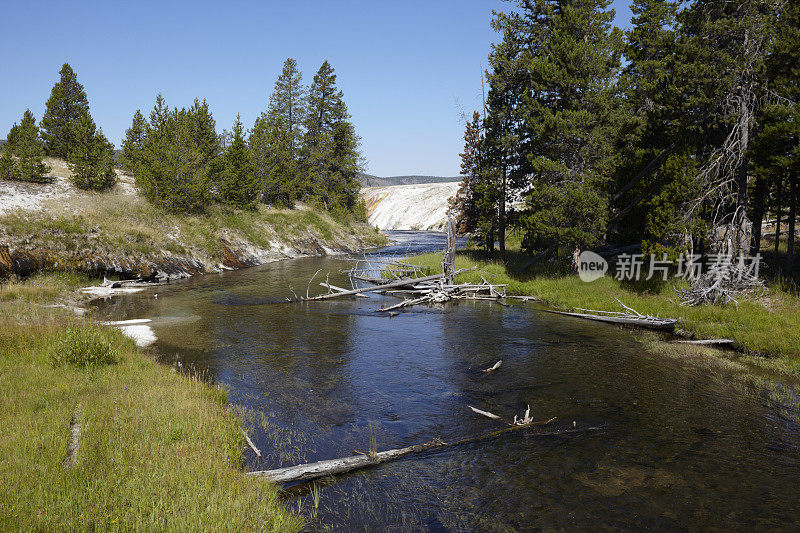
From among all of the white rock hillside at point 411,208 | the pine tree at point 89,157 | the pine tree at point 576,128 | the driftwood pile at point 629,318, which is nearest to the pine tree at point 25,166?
the pine tree at point 89,157

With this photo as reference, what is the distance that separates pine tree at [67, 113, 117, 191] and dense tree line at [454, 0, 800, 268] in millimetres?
27636

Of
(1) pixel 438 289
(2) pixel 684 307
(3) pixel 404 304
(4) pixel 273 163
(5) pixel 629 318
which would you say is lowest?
(3) pixel 404 304

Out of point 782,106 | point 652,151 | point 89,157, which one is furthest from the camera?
point 89,157

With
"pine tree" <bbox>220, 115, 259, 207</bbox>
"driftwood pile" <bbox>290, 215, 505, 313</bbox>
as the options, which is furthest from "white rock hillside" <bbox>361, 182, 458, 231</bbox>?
"driftwood pile" <bbox>290, 215, 505, 313</bbox>

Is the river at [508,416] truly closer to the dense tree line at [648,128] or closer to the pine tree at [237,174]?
the dense tree line at [648,128]

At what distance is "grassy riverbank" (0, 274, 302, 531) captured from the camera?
4.82 meters

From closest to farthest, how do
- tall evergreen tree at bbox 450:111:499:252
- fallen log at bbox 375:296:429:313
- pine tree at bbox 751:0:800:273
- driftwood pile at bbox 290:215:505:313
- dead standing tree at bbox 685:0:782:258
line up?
pine tree at bbox 751:0:800:273
dead standing tree at bbox 685:0:782:258
fallen log at bbox 375:296:429:313
driftwood pile at bbox 290:215:505:313
tall evergreen tree at bbox 450:111:499:252

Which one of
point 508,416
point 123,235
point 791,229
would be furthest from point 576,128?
point 123,235

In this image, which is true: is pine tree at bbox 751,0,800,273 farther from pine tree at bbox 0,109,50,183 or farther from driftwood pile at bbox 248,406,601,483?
pine tree at bbox 0,109,50,183

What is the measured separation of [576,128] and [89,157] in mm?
33377

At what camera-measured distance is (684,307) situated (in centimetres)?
1688

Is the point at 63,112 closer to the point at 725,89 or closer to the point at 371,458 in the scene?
the point at 371,458

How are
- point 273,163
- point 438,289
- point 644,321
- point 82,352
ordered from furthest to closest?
point 273,163 → point 438,289 → point 644,321 → point 82,352

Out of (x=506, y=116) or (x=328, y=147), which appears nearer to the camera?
(x=506, y=116)
